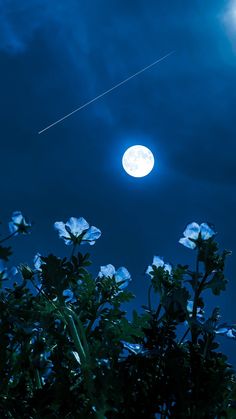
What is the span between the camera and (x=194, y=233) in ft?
7.47

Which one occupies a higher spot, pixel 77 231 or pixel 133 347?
pixel 77 231

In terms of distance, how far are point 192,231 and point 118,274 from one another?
60cm

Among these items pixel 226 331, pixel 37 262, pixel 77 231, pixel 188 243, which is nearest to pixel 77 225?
pixel 77 231

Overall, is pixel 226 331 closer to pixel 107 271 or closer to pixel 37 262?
pixel 107 271

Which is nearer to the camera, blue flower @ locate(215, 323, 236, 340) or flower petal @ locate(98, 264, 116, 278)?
blue flower @ locate(215, 323, 236, 340)

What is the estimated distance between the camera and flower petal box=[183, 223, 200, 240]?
7.45 feet

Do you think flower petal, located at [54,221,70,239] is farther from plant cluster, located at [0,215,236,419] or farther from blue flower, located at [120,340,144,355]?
blue flower, located at [120,340,144,355]

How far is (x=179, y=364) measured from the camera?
1916mm

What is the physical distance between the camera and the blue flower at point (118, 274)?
103 inches

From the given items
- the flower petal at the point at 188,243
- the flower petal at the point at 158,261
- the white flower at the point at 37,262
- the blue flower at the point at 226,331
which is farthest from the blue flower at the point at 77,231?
the blue flower at the point at 226,331

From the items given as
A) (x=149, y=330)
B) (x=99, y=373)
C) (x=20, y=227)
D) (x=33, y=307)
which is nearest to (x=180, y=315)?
(x=149, y=330)

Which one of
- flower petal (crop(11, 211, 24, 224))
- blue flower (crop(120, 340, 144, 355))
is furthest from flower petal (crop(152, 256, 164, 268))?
flower petal (crop(11, 211, 24, 224))

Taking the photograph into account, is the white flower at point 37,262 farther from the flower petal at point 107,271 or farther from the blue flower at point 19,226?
the flower petal at point 107,271

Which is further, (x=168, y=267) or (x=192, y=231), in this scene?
(x=168, y=267)
